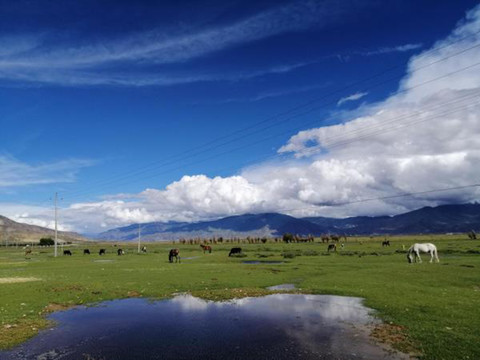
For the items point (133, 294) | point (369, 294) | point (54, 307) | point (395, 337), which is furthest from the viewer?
point (133, 294)

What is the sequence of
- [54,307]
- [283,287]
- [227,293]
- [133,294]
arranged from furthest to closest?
[283,287] < [133,294] < [227,293] < [54,307]

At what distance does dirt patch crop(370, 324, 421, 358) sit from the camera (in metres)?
15.8

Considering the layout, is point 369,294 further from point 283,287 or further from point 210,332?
point 210,332

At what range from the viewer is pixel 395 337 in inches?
689

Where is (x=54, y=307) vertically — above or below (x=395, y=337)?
above

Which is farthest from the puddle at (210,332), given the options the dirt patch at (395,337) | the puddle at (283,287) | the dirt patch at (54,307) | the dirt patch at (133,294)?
the puddle at (283,287)

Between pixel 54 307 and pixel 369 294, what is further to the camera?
pixel 369 294

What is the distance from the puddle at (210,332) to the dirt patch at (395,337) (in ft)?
2.23

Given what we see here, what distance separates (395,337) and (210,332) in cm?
960

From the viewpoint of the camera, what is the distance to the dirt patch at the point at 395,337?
15.8 metres

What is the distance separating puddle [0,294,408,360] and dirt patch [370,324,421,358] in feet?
2.23

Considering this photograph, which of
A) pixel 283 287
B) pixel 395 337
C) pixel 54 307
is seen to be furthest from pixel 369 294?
pixel 54 307

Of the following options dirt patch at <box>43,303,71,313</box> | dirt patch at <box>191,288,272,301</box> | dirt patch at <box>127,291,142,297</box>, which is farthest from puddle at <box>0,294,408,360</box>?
dirt patch at <box>127,291,142,297</box>

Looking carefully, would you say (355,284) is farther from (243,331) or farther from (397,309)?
(243,331)
